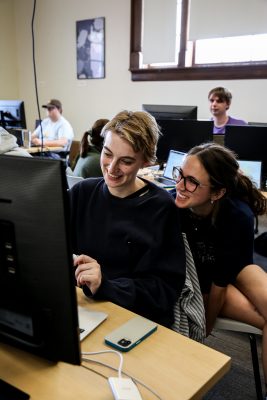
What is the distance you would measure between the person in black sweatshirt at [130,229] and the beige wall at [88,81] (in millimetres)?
3257

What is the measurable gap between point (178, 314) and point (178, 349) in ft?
0.91

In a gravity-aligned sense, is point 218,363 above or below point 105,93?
below

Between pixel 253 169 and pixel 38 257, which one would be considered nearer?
pixel 38 257

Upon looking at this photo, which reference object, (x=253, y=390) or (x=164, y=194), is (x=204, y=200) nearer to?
(x=164, y=194)

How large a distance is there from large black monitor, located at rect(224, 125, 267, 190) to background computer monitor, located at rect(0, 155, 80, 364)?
7.12ft

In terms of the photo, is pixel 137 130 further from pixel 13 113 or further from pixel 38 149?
pixel 13 113

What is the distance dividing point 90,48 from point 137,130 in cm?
467

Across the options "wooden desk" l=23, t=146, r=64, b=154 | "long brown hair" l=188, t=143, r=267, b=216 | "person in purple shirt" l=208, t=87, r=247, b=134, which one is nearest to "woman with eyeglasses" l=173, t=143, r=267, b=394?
"long brown hair" l=188, t=143, r=267, b=216

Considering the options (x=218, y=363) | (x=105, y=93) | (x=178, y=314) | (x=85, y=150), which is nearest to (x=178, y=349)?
(x=218, y=363)

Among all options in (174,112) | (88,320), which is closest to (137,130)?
(88,320)

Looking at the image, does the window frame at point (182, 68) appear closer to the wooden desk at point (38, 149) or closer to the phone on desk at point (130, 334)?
the wooden desk at point (38, 149)

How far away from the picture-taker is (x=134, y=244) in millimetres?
1149

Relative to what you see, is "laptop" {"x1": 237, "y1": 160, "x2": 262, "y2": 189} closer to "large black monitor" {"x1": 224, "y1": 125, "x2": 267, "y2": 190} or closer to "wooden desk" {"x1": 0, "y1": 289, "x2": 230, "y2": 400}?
"large black monitor" {"x1": 224, "y1": 125, "x2": 267, "y2": 190}

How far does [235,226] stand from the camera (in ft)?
4.62
